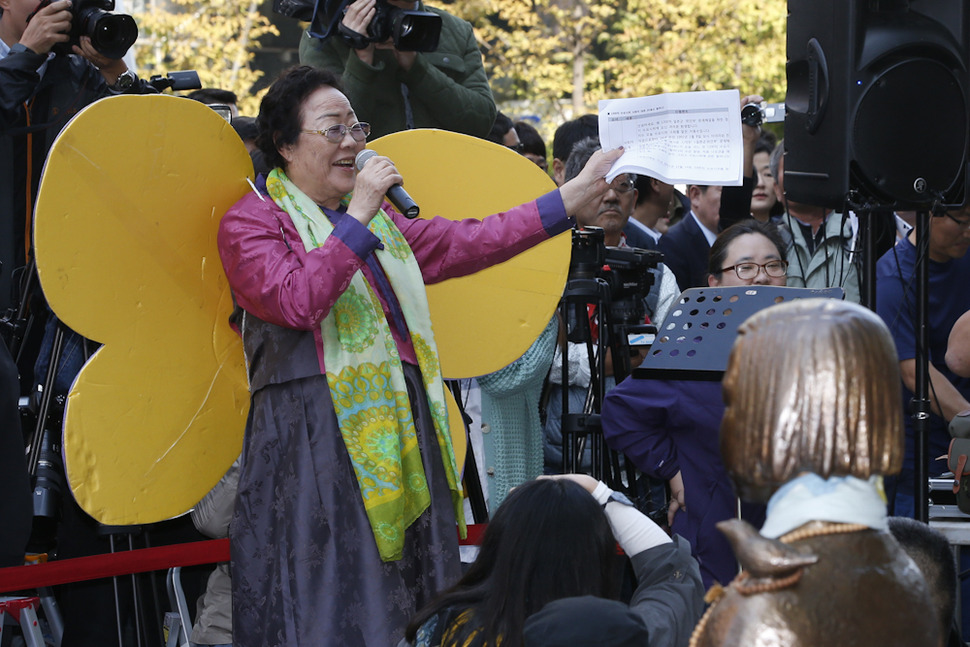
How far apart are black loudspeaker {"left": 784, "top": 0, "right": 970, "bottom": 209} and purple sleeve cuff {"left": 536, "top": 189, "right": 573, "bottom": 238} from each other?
25.3 inches

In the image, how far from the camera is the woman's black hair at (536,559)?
1.73 metres

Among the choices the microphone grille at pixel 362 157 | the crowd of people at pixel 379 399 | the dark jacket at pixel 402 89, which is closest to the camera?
the crowd of people at pixel 379 399

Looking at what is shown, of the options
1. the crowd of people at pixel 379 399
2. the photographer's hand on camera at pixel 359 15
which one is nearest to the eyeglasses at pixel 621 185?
the crowd of people at pixel 379 399

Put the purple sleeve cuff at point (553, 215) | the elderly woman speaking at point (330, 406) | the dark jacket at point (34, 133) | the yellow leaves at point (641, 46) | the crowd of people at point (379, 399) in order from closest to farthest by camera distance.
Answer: the crowd of people at point (379, 399) < the elderly woman speaking at point (330, 406) < the purple sleeve cuff at point (553, 215) < the dark jacket at point (34, 133) < the yellow leaves at point (641, 46)

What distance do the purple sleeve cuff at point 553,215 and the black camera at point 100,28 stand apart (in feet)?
4.29

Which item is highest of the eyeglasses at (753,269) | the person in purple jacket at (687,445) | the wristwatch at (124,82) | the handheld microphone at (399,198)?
the wristwatch at (124,82)

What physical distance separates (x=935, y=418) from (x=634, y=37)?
957 cm

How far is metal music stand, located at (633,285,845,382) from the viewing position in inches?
88.5

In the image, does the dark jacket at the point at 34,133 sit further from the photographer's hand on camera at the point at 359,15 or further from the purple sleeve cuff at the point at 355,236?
the purple sleeve cuff at the point at 355,236

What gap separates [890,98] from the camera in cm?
271

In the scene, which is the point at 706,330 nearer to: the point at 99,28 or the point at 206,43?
the point at 99,28

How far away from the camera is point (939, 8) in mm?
2760

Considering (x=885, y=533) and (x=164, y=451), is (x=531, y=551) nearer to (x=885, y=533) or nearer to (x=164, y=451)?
(x=885, y=533)

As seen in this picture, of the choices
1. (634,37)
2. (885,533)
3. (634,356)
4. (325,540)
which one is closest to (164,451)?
(325,540)
